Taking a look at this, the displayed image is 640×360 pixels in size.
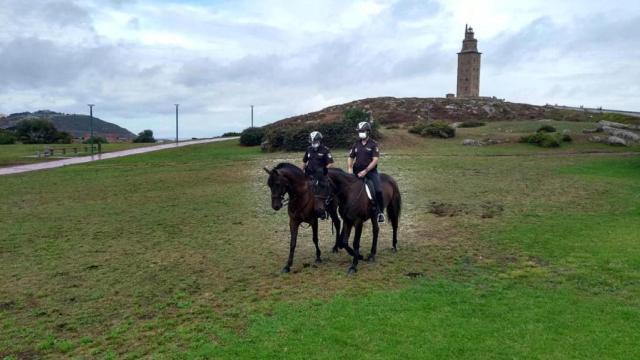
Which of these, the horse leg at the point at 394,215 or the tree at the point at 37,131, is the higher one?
the tree at the point at 37,131

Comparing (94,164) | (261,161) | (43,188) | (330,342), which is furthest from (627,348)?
(94,164)

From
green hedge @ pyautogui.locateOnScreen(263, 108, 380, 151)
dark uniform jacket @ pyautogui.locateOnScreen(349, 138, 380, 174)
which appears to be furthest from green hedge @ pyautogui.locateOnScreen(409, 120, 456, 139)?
dark uniform jacket @ pyautogui.locateOnScreen(349, 138, 380, 174)

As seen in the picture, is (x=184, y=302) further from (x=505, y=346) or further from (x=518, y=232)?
(x=518, y=232)

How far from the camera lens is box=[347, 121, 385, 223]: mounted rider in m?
10.2

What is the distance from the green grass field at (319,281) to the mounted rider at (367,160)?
4.82ft

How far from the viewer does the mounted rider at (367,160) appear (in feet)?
33.3

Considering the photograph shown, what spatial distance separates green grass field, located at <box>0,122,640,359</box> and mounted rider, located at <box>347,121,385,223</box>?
4.82 feet

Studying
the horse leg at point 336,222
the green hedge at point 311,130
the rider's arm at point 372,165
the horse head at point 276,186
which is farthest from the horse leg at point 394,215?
the green hedge at point 311,130

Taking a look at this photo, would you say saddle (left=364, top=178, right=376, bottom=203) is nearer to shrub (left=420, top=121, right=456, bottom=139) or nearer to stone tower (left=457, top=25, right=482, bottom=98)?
shrub (left=420, top=121, right=456, bottom=139)

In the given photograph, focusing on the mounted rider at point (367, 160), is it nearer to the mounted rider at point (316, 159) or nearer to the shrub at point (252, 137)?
the mounted rider at point (316, 159)

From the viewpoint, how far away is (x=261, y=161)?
33531 mm

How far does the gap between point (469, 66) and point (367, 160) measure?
9704 cm

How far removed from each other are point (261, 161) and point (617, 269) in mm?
26170

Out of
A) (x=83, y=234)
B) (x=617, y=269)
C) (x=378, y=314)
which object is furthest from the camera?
(x=83, y=234)
